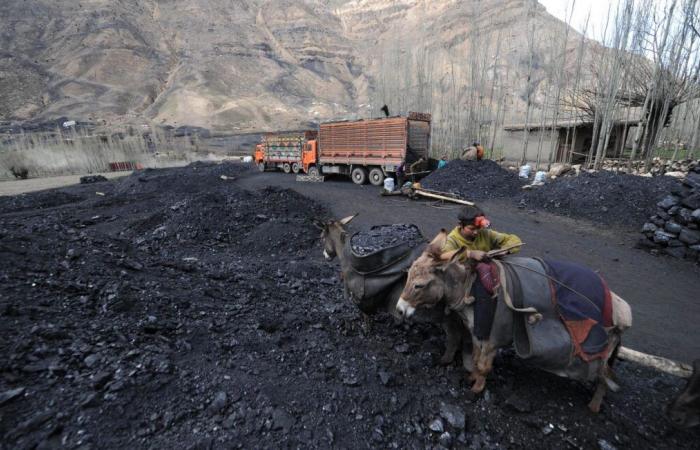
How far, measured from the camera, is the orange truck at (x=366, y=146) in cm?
1517

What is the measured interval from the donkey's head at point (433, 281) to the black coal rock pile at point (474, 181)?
10399 mm

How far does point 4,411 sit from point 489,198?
13020 mm

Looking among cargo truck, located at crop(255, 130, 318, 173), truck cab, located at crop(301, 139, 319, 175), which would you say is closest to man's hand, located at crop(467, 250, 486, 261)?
truck cab, located at crop(301, 139, 319, 175)

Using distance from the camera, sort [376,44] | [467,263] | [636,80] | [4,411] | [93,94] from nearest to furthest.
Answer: [4,411] < [467,263] < [636,80] < [93,94] < [376,44]

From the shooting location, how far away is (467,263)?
2.91m

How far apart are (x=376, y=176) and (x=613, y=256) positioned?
421 inches

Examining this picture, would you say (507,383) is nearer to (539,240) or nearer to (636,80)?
(539,240)

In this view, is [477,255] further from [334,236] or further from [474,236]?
[334,236]

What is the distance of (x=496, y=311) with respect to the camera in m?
2.74

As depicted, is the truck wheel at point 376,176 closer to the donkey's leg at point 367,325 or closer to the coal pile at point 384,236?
the coal pile at point 384,236

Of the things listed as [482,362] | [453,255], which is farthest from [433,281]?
[482,362]

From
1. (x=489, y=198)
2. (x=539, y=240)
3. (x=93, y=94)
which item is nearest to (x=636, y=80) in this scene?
(x=489, y=198)

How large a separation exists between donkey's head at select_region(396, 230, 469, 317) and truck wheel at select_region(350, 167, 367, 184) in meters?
14.2

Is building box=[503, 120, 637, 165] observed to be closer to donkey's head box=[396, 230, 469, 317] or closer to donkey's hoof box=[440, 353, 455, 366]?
donkey's hoof box=[440, 353, 455, 366]
